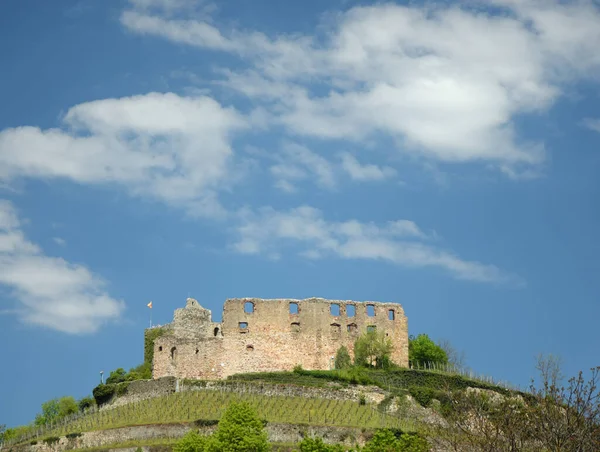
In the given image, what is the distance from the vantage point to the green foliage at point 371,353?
2926 inches

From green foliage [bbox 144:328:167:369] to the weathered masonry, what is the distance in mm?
1062

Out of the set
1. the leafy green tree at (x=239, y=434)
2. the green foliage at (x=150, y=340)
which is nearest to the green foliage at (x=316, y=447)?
the leafy green tree at (x=239, y=434)

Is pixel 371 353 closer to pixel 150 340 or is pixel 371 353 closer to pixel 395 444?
pixel 150 340

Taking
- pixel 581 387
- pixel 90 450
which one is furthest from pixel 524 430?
pixel 90 450

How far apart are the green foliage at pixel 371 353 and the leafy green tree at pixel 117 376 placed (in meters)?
16.2

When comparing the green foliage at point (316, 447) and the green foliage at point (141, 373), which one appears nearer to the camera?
the green foliage at point (316, 447)

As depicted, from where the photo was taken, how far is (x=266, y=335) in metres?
75.0

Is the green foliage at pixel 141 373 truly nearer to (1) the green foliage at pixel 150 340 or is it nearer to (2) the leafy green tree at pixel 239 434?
(1) the green foliage at pixel 150 340

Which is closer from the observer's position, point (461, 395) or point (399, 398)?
point (461, 395)

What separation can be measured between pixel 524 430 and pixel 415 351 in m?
38.1

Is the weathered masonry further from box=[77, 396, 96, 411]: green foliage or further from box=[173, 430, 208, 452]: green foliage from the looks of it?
box=[173, 430, 208, 452]: green foliage

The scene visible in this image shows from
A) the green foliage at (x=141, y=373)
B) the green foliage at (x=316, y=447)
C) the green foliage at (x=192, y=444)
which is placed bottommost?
the green foliage at (x=316, y=447)

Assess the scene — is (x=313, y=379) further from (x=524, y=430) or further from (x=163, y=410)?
(x=524, y=430)

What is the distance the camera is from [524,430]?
40.1 meters
